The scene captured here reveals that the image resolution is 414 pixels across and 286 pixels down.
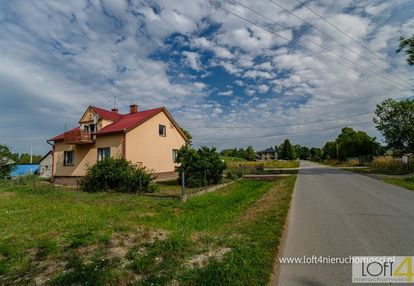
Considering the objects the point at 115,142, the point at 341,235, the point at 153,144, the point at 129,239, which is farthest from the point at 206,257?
the point at 153,144

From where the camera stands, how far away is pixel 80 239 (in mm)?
5516

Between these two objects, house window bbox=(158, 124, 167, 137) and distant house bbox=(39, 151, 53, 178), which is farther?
distant house bbox=(39, 151, 53, 178)

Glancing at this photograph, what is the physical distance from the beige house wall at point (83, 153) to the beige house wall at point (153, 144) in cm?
100

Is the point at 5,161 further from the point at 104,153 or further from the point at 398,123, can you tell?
the point at 398,123

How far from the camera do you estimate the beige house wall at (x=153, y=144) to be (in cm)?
1984

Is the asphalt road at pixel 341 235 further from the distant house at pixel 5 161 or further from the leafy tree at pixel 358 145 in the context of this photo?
the leafy tree at pixel 358 145

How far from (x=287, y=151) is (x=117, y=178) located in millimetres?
102232

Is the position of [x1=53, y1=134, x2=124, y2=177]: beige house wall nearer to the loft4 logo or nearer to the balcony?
the balcony

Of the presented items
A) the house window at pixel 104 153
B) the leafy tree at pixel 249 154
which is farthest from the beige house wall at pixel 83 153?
the leafy tree at pixel 249 154

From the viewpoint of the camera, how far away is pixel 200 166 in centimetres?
1639

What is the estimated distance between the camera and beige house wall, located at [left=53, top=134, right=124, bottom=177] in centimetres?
1962

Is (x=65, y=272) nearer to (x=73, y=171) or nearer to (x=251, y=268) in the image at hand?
(x=251, y=268)

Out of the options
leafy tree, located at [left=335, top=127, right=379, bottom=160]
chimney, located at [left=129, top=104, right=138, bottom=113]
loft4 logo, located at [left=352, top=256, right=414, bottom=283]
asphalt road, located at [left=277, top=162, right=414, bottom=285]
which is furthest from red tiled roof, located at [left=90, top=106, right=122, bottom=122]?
leafy tree, located at [left=335, top=127, right=379, bottom=160]

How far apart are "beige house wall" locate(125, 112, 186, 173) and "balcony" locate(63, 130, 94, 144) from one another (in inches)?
163
